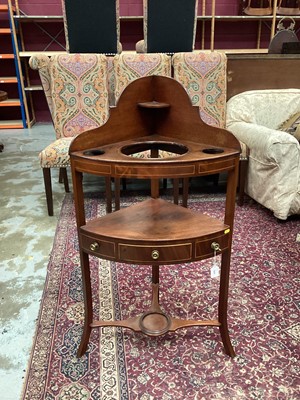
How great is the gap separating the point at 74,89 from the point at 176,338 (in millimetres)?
2002

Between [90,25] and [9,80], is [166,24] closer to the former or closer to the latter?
[90,25]

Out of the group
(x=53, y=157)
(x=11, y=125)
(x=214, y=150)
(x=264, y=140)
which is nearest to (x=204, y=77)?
(x=264, y=140)

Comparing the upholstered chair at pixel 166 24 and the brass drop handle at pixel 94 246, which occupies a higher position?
the upholstered chair at pixel 166 24

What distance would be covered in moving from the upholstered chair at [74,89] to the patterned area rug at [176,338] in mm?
1124

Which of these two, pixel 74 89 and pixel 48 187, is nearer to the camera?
pixel 48 187

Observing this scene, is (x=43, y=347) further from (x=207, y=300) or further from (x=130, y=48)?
(x=130, y=48)

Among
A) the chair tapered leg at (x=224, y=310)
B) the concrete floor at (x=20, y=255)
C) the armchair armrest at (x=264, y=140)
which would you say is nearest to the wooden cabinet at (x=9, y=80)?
the concrete floor at (x=20, y=255)

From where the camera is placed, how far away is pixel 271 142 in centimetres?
221

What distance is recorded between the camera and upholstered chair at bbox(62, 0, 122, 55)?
3.64 m

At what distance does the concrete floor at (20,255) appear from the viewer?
1.30m

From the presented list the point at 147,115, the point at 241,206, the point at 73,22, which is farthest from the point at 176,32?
the point at 147,115

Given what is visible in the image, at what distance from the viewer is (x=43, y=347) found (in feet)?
4.35

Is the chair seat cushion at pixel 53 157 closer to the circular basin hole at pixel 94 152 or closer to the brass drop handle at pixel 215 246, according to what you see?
the circular basin hole at pixel 94 152

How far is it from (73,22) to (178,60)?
60.2 inches
